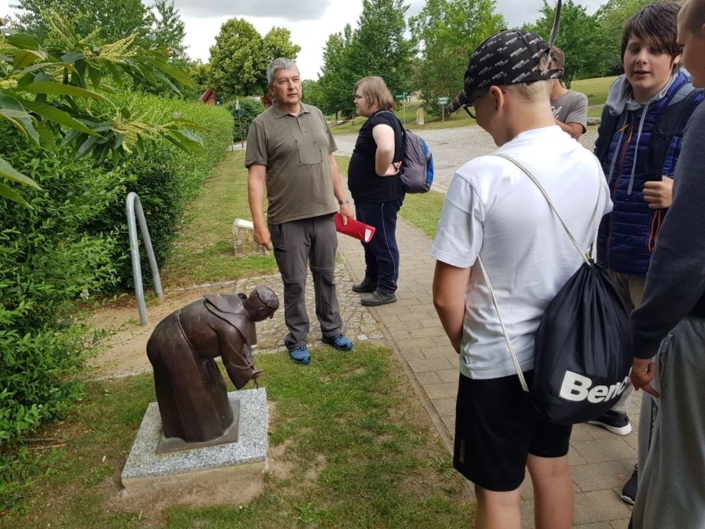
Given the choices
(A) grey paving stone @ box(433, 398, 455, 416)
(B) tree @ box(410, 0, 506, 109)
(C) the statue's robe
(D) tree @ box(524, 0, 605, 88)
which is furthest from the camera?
(B) tree @ box(410, 0, 506, 109)

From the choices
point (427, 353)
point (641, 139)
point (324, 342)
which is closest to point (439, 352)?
point (427, 353)

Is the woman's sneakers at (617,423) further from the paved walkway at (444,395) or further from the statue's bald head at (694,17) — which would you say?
the statue's bald head at (694,17)

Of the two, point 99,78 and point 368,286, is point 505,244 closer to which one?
point 99,78

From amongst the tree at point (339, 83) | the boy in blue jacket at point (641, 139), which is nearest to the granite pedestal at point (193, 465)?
the boy in blue jacket at point (641, 139)

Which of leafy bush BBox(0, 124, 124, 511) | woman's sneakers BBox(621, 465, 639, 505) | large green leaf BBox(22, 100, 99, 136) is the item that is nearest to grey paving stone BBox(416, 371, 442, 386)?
woman's sneakers BBox(621, 465, 639, 505)

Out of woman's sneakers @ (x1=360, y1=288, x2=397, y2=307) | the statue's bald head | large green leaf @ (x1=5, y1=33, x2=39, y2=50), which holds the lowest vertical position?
woman's sneakers @ (x1=360, y1=288, x2=397, y2=307)

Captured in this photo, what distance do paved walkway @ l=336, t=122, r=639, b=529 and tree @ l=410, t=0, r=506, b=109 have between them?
128 feet

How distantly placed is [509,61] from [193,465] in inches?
96.4

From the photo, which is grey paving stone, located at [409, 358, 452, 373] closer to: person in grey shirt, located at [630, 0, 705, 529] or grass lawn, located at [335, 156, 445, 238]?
person in grey shirt, located at [630, 0, 705, 529]

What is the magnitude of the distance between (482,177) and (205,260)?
618 cm

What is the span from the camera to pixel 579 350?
5.10ft

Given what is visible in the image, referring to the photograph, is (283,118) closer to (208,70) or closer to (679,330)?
(679,330)

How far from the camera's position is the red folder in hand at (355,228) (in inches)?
190

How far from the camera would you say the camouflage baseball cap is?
60.4 inches
